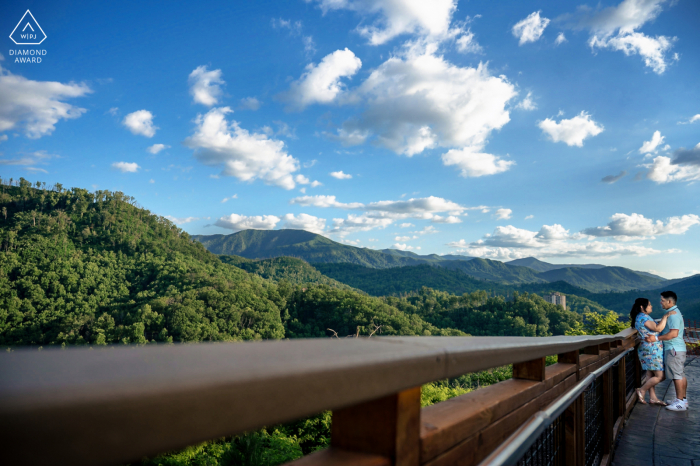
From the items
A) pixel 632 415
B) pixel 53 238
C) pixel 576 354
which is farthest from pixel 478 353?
pixel 53 238

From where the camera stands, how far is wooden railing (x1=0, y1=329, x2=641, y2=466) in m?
0.31

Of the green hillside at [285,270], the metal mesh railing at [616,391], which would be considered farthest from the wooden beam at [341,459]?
the green hillside at [285,270]

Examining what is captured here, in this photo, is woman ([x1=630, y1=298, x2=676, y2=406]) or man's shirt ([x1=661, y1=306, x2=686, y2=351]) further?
man's shirt ([x1=661, y1=306, x2=686, y2=351])

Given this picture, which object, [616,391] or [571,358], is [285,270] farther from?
[571,358]

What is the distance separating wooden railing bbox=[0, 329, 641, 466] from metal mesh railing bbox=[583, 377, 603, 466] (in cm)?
208

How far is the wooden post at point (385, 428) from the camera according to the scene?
0.71 m

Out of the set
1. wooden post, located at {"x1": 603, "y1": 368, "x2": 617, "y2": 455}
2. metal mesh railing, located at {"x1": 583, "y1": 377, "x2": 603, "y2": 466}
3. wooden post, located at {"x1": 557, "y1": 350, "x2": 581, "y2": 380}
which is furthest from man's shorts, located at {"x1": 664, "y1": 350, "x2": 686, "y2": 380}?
wooden post, located at {"x1": 557, "y1": 350, "x2": 581, "y2": 380}

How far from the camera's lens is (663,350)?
5297 mm

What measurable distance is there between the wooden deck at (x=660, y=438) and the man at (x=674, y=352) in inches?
5.7

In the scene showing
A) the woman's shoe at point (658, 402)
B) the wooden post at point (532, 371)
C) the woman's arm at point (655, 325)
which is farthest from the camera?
the woman's arm at point (655, 325)

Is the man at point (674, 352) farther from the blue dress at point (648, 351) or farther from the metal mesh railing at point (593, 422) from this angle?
the metal mesh railing at point (593, 422)

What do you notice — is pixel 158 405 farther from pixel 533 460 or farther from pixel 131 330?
pixel 131 330

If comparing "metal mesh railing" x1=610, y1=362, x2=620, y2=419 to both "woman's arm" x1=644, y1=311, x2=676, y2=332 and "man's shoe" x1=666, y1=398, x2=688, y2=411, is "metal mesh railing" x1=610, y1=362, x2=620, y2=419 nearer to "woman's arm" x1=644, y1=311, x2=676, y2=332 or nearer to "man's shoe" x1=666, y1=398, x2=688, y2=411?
"man's shoe" x1=666, y1=398, x2=688, y2=411

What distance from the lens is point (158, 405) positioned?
1.17ft
